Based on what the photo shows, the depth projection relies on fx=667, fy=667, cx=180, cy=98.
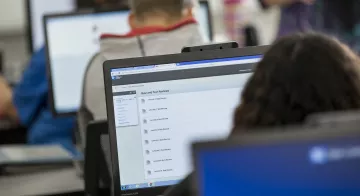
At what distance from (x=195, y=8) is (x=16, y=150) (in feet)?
2.40

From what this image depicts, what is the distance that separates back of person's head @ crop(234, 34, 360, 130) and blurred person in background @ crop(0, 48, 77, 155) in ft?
5.34

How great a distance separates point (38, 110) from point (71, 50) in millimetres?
421

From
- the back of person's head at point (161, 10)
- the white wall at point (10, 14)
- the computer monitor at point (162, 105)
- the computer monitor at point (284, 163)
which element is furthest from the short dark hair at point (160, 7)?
the white wall at point (10, 14)

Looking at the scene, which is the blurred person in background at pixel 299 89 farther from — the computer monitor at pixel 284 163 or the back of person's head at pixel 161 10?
the back of person's head at pixel 161 10

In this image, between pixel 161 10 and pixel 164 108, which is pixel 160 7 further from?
pixel 164 108

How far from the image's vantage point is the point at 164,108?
3.88 ft

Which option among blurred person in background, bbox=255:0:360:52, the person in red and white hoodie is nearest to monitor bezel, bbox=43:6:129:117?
the person in red and white hoodie

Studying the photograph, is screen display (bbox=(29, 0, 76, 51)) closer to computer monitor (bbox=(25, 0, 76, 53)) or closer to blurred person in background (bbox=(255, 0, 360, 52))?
computer monitor (bbox=(25, 0, 76, 53))

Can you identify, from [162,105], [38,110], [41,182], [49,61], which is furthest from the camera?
[38,110]

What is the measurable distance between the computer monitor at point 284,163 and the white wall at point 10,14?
4.54 metres

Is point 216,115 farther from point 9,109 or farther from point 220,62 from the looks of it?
point 9,109

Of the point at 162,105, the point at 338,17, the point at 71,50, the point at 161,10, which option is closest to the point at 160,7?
the point at 161,10

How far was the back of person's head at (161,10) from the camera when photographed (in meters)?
1.82

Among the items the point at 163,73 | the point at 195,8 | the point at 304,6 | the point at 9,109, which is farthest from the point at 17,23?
the point at 163,73
